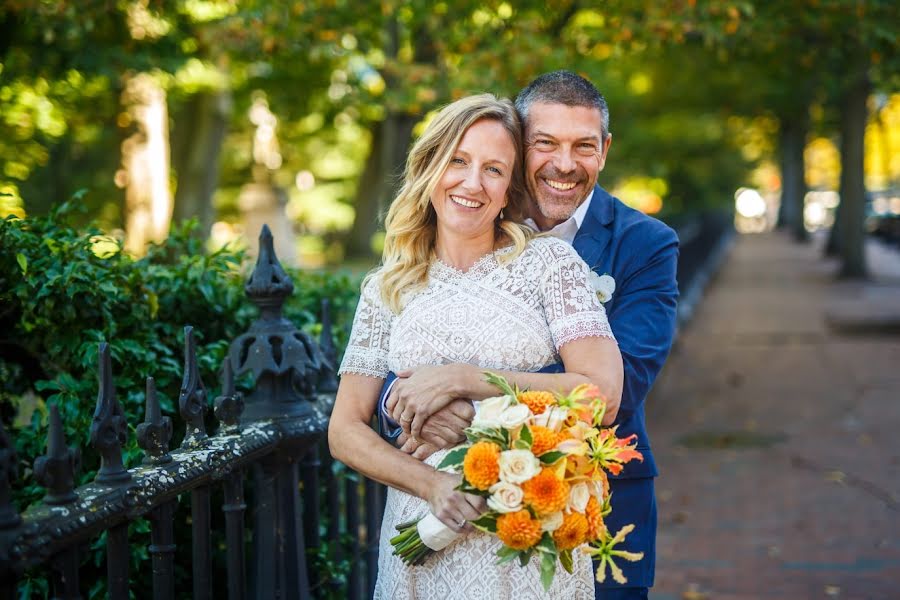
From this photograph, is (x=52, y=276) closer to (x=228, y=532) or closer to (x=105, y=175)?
(x=228, y=532)

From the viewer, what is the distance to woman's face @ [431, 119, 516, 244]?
265 centimetres

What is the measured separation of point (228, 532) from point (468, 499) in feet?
2.71

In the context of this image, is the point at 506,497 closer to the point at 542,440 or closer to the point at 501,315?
the point at 542,440

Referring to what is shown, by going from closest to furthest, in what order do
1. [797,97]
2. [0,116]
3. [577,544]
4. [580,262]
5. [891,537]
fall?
[577,544], [580,262], [891,537], [0,116], [797,97]

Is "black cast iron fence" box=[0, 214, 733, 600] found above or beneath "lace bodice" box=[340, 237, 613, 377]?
beneath

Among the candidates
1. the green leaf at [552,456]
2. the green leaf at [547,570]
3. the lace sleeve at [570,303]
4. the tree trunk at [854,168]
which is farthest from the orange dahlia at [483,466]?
the tree trunk at [854,168]

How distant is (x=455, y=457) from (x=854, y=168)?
64.4 feet

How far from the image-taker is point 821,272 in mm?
23922

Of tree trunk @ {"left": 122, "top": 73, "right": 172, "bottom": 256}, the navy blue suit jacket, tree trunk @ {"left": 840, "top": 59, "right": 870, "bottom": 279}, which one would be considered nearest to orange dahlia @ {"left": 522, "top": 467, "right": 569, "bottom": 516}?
the navy blue suit jacket

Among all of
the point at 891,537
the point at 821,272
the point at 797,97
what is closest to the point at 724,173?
the point at 797,97

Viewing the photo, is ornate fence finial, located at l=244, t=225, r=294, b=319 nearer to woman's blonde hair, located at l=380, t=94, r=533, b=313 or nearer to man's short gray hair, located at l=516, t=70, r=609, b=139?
woman's blonde hair, located at l=380, t=94, r=533, b=313

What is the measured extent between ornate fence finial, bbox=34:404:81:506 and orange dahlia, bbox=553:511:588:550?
1.06 m

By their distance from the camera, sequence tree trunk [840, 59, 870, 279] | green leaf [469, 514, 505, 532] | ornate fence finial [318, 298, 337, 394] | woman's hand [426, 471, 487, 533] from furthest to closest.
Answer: tree trunk [840, 59, 870, 279] < ornate fence finial [318, 298, 337, 394] < woman's hand [426, 471, 487, 533] < green leaf [469, 514, 505, 532]

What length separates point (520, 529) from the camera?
2205mm
